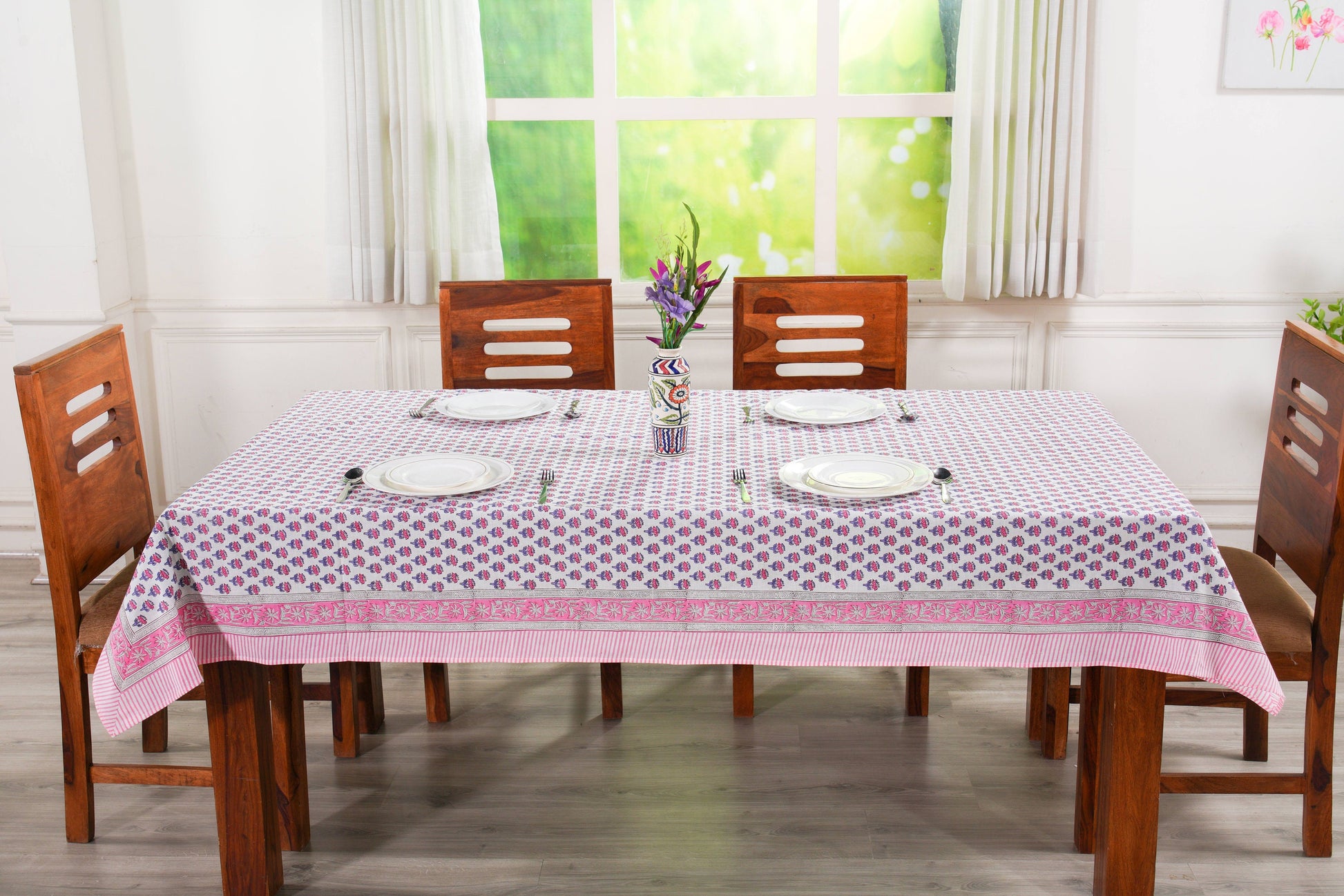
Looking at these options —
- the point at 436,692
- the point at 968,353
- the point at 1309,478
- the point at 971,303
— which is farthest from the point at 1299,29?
the point at 436,692

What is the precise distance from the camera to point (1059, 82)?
3184 millimetres

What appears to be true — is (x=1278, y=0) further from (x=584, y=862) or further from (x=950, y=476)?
(x=584, y=862)

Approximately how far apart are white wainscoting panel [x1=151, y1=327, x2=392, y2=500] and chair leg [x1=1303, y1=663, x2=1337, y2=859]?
2.52 metres

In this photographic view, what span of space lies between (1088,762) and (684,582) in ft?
2.78

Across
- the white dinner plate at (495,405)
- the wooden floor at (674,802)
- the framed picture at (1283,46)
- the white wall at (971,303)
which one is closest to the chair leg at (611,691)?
the wooden floor at (674,802)

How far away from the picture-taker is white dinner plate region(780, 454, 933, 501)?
185cm

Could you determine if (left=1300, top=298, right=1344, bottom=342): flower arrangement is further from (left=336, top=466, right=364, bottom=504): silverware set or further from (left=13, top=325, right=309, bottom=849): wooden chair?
(left=13, top=325, right=309, bottom=849): wooden chair

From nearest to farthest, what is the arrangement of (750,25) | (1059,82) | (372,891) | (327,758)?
(372,891), (327,758), (1059,82), (750,25)

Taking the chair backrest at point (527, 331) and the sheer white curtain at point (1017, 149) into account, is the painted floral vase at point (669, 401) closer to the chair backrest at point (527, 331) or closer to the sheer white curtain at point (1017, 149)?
the chair backrest at point (527, 331)

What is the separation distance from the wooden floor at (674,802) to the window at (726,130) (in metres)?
1.33

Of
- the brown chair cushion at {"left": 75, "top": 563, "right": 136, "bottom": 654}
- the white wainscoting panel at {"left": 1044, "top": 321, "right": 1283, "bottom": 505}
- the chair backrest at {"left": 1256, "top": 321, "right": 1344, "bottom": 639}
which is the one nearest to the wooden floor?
the brown chair cushion at {"left": 75, "top": 563, "right": 136, "bottom": 654}

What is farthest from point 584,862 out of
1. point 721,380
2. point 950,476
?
point 721,380

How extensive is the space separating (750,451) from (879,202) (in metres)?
1.65

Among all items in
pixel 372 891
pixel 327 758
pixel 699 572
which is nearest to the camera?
pixel 699 572
